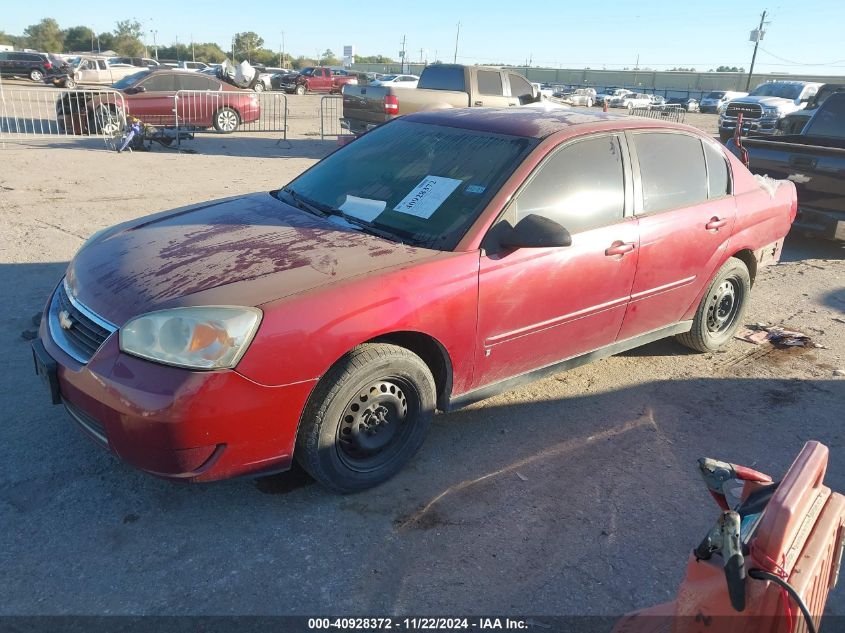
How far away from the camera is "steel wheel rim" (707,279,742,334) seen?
494cm

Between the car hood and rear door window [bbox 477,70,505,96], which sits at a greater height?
rear door window [bbox 477,70,505,96]

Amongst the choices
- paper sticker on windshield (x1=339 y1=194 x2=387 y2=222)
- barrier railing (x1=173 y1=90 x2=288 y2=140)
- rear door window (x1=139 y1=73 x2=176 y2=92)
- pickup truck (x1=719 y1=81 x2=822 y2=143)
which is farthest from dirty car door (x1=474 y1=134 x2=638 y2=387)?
pickup truck (x1=719 y1=81 x2=822 y2=143)

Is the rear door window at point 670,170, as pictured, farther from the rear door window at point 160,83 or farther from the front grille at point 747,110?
the front grille at point 747,110

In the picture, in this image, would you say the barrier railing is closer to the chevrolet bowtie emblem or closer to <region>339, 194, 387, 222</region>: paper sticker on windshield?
<region>339, 194, 387, 222</region>: paper sticker on windshield

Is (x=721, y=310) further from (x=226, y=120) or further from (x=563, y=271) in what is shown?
(x=226, y=120)

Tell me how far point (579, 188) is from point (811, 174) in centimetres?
536

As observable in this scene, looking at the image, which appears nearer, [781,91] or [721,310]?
[721,310]

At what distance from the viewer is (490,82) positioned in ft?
48.5

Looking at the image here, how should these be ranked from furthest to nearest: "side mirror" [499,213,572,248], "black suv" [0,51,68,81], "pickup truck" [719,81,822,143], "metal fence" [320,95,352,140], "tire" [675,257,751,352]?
"black suv" [0,51,68,81] < "pickup truck" [719,81,822,143] < "metal fence" [320,95,352,140] < "tire" [675,257,751,352] < "side mirror" [499,213,572,248]

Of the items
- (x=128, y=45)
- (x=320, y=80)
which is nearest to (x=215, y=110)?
(x=320, y=80)

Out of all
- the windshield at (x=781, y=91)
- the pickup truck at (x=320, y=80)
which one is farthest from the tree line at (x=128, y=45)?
the windshield at (x=781, y=91)

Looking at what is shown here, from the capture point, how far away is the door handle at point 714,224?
448 cm

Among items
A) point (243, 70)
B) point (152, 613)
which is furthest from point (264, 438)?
point (243, 70)

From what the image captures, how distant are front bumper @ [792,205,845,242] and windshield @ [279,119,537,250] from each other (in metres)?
5.62
